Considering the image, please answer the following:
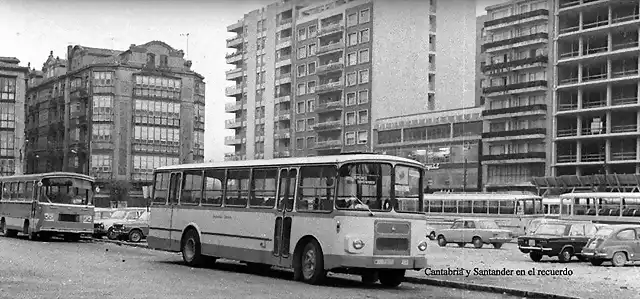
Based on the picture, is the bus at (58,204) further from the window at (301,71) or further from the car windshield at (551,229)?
the window at (301,71)

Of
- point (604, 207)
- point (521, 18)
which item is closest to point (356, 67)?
point (521, 18)

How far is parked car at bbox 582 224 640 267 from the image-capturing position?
30.4 meters

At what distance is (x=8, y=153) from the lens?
114 m

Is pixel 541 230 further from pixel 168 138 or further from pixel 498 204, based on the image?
pixel 168 138

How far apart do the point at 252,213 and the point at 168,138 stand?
9232 cm

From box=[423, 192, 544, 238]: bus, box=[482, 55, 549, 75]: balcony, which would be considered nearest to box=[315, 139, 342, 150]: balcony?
box=[482, 55, 549, 75]: balcony

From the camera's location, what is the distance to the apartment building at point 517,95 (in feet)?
282

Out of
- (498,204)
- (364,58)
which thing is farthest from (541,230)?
(364,58)

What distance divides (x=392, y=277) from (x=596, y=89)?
220 ft

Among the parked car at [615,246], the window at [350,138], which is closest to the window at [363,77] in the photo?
the window at [350,138]

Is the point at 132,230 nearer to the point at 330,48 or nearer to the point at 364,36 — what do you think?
the point at 364,36

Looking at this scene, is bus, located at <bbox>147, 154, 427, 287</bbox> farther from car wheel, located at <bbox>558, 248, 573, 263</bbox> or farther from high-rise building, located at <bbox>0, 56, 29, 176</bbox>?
high-rise building, located at <bbox>0, 56, 29, 176</bbox>

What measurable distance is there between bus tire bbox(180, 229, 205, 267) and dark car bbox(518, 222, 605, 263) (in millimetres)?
13617

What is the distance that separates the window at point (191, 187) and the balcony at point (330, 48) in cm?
8216
